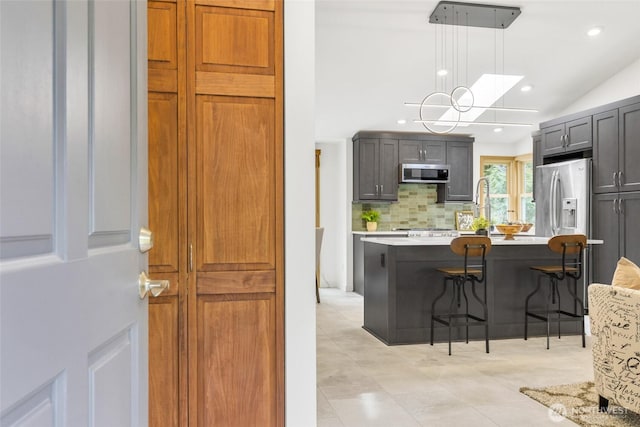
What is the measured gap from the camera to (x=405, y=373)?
11.3ft

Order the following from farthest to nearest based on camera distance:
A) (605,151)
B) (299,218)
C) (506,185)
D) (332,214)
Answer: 1. (506,185)
2. (332,214)
3. (605,151)
4. (299,218)

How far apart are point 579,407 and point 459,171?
17.2 ft

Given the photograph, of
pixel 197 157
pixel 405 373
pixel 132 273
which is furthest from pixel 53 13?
pixel 405 373

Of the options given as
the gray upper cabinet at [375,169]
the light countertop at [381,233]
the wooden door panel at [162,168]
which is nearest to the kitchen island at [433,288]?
the light countertop at [381,233]

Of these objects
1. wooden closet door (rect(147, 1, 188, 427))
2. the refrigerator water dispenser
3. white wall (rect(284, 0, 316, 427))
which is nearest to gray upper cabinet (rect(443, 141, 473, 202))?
the refrigerator water dispenser

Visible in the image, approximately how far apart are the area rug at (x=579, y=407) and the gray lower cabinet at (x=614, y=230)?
2606 mm

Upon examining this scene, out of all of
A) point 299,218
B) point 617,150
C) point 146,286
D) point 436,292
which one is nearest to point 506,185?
point 617,150

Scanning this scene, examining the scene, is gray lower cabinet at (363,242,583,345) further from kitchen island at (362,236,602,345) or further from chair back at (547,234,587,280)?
chair back at (547,234,587,280)

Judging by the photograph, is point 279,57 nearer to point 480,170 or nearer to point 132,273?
point 132,273

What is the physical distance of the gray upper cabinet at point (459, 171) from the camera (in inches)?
299

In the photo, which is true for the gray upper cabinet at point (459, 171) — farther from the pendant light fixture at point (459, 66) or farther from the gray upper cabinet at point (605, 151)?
the gray upper cabinet at point (605, 151)

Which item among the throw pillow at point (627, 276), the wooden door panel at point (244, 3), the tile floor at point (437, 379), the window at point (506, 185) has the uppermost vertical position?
the wooden door panel at point (244, 3)

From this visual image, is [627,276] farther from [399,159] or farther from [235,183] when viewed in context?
[399,159]

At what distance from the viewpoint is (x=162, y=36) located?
2.02 metres
